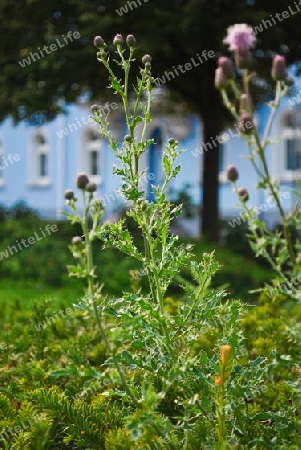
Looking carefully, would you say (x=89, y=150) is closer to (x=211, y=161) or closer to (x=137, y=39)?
(x=211, y=161)

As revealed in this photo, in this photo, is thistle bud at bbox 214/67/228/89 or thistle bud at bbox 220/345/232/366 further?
thistle bud at bbox 214/67/228/89

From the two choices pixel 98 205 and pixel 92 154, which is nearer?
pixel 98 205

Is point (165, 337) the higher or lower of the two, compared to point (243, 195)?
lower

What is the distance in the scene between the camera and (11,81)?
1305 cm

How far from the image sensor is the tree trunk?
533 inches

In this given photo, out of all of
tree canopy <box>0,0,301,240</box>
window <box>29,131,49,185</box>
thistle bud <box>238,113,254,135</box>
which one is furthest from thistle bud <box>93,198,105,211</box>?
window <box>29,131,49,185</box>

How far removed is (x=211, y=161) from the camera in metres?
13.8

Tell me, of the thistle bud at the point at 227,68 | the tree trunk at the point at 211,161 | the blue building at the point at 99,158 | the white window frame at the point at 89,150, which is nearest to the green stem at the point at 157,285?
the thistle bud at the point at 227,68

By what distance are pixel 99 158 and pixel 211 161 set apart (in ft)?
37.9

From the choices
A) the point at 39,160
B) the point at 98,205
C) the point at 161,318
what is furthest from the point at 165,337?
the point at 39,160

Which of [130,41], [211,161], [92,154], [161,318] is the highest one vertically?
[92,154]

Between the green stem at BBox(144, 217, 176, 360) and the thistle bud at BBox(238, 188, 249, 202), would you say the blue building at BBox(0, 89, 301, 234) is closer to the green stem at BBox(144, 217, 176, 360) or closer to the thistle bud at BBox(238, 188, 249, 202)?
the thistle bud at BBox(238, 188, 249, 202)

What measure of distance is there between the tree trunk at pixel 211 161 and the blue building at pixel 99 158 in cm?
627

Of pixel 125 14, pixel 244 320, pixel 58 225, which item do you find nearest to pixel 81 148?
pixel 58 225
